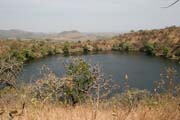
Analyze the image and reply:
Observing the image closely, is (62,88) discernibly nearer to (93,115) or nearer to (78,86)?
(93,115)

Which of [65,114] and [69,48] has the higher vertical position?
[65,114]

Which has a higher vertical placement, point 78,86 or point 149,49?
point 78,86

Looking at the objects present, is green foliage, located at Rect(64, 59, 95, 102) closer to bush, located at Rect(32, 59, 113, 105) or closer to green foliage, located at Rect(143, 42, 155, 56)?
bush, located at Rect(32, 59, 113, 105)

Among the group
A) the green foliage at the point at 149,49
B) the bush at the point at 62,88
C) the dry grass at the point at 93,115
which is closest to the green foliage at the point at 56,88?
the bush at the point at 62,88

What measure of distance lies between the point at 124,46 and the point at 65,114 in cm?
6947

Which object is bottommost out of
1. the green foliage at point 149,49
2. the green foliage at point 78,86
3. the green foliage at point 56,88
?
the green foliage at point 149,49

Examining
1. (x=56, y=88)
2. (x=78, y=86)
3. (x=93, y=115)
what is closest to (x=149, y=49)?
(x=78, y=86)

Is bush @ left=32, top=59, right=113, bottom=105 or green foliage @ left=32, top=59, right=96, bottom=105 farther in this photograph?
green foliage @ left=32, top=59, right=96, bottom=105

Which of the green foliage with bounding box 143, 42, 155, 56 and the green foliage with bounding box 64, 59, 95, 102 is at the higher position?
the green foliage with bounding box 64, 59, 95, 102

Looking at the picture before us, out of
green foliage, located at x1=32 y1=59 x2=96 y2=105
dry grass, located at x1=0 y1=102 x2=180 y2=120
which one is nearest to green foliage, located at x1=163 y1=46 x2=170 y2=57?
green foliage, located at x1=32 y1=59 x2=96 y2=105

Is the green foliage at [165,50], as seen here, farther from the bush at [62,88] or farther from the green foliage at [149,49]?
the bush at [62,88]

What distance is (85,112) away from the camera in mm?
2688

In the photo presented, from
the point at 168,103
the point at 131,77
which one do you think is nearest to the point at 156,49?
the point at 131,77

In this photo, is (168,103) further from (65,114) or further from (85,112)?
(65,114)
